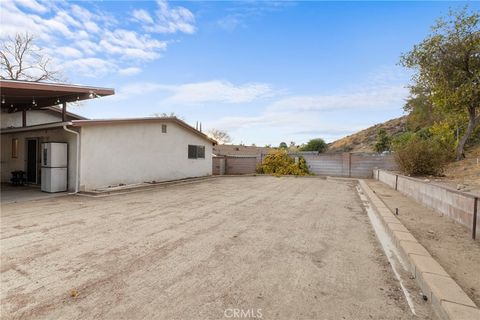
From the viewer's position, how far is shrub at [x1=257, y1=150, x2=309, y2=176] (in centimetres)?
1920

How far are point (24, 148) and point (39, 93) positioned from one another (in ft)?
12.2

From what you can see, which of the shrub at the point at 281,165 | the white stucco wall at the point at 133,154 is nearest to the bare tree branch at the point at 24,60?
the white stucco wall at the point at 133,154

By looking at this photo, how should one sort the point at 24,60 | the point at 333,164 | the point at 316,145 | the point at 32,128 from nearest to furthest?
the point at 32,128
the point at 333,164
the point at 24,60
the point at 316,145

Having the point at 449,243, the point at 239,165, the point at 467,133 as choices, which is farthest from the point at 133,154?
the point at 467,133

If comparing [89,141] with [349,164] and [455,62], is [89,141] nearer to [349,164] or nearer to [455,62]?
[349,164]

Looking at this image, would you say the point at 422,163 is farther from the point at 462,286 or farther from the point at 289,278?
the point at 289,278

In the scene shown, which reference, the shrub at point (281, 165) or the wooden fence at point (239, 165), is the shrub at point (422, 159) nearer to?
the shrub at point (281, 165)

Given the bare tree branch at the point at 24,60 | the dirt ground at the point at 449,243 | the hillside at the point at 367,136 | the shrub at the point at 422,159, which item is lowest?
the dirt ground at the point at 449,243

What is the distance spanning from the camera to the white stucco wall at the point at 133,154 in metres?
9.93

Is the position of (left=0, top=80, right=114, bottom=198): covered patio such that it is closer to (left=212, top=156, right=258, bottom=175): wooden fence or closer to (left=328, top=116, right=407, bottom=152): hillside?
Answer: (left=212, top=156, right=258, bottom=175): wooden fence

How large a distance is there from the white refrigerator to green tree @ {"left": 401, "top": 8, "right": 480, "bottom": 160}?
17.0 metres

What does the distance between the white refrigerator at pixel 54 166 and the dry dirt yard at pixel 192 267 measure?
3.57 meters

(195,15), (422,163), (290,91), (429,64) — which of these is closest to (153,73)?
(195,15)

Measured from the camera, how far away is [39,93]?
9.86 m
